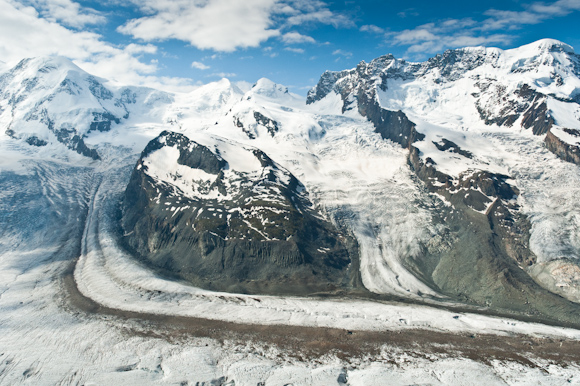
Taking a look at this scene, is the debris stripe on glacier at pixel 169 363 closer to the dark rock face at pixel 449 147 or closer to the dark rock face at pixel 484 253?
the dark rock face at pixel 484 253

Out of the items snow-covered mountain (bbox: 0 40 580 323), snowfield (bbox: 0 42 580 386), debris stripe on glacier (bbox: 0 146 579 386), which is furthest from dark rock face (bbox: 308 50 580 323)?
debris stripe on glacier (bbox: 0 146 579 386)

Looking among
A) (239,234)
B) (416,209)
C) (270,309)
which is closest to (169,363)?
(270,309)

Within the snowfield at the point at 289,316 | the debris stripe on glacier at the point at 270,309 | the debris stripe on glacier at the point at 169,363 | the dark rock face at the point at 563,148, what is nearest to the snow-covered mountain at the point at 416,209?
the dark rock face at the point at 563,148

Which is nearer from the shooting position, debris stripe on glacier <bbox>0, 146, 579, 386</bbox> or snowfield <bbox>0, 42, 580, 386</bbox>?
debris stripe on glacier <bbox>0, 146, 579, 386</bbox>

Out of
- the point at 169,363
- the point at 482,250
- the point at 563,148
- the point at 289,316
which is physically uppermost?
the point at 563,148

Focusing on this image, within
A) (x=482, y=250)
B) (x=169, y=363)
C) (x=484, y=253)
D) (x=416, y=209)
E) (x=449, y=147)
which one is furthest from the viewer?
(x=449, y=147)

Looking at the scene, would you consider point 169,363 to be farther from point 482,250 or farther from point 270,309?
point 482,250

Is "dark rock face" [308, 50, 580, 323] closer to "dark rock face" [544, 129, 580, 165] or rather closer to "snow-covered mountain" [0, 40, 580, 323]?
"snow-covered mountain" [0, 40, 580, 323]

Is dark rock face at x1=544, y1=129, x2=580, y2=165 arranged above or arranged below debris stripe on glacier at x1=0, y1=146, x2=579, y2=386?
above
